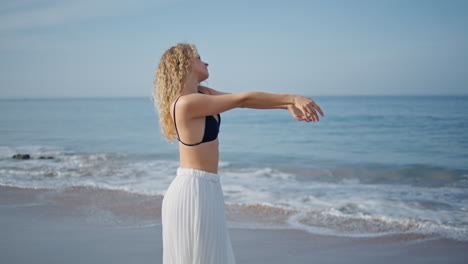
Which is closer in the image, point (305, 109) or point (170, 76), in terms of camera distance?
point (305, 109)

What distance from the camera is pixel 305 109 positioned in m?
2.33

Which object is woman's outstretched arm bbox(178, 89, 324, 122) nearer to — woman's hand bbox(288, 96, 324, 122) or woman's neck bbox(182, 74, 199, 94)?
woman's hand bbox(288, 96, 324, 122)

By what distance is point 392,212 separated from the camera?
7418 mm

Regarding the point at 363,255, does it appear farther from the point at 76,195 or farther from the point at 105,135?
the point at 105,135

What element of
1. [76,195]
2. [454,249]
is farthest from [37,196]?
[454,249]

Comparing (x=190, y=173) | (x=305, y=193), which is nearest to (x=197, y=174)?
(x=190, y=173)

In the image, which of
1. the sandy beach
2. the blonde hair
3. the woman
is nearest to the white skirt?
the woman

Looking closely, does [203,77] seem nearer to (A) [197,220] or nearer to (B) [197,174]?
(B) [197,174]

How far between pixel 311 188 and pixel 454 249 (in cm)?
461

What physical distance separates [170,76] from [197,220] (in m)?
0.91

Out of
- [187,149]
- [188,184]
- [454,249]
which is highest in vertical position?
[187,149]

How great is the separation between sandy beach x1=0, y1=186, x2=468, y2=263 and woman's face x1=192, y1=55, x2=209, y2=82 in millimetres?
2733

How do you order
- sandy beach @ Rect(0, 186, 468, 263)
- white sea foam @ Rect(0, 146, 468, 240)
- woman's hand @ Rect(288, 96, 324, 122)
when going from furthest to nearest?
white sea foam @ Rect(0, 146, 468, 240)
sandy beach @ Rect(0, 186, 468, 263)
woman's hand @ Rect(288, 96, 324, 122)

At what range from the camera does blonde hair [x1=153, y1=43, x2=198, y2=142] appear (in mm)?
2730
